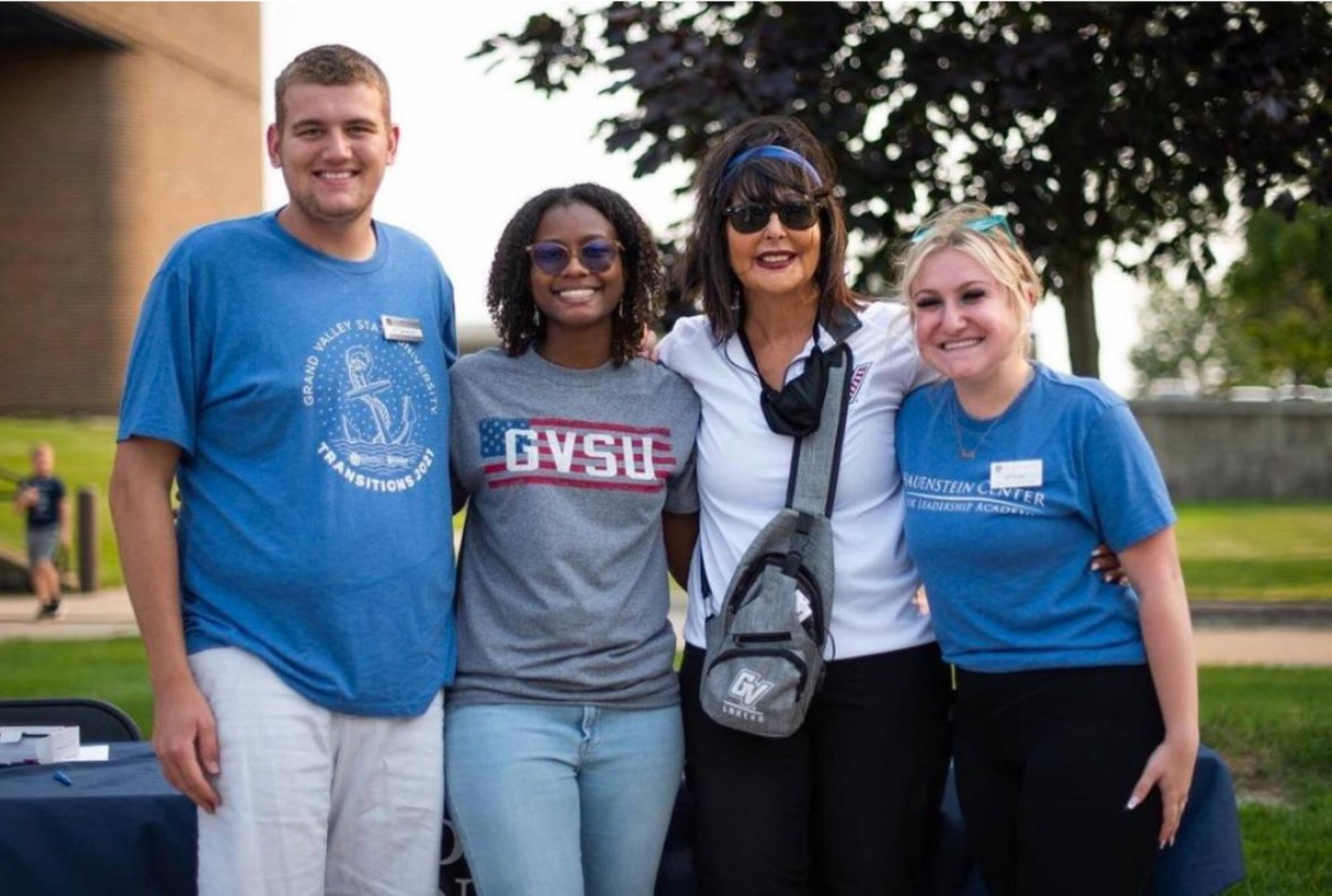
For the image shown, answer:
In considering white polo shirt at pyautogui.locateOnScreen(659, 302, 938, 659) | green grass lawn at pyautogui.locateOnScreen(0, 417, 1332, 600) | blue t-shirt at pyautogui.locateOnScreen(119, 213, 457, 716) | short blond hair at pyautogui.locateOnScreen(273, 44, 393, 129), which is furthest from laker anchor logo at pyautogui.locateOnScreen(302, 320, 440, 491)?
green grass lawn at pyautogui.locateOnScreen(0, 417, 1332, 600)

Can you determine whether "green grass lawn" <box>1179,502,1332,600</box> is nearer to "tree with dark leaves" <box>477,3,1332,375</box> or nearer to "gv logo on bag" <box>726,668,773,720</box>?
"tree with dark leaves" <box>477,3,1332,375</box>

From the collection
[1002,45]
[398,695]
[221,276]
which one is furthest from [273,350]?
[1002,45]

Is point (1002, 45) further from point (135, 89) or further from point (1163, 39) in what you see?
point (135, 89)

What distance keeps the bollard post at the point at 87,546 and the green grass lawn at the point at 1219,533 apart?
21.1 inches

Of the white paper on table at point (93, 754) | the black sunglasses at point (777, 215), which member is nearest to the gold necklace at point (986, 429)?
the black sunglasses at point (777, 215)

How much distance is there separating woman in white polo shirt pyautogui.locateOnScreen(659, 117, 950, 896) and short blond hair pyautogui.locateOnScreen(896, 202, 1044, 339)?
0.83ft

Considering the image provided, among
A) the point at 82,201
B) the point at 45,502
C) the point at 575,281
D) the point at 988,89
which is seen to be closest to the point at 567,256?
the point at 575,281

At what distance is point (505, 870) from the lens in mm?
3082

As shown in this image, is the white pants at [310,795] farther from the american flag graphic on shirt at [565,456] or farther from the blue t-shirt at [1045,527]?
the blue t-shirt at [1045,527]

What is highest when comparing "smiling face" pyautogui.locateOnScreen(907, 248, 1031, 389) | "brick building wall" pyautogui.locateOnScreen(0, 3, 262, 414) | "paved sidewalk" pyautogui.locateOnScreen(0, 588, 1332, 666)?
"brick building wall" pyautogui.locateOnScreen(0, 3, 262, 414)

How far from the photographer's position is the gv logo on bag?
3.14m

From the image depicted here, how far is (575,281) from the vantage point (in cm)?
333

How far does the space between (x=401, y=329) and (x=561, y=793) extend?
3.21 feet

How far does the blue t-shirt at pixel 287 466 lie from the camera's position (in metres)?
2.97
